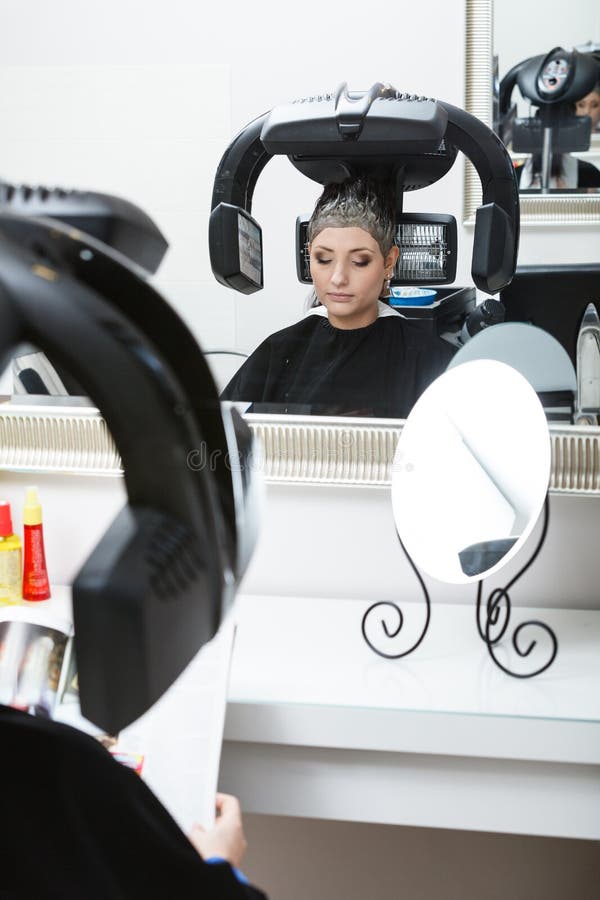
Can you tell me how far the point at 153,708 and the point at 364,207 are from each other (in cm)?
65

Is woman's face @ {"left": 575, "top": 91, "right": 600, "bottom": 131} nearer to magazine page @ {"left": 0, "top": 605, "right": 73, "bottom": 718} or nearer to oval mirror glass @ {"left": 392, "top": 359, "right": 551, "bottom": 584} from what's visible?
oval mirror glass @ {"left": 392, "top": 359, "right": 551, "bottom": 584}

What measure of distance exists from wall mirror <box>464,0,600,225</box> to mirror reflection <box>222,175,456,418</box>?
0.13m

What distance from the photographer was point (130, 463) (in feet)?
0.94

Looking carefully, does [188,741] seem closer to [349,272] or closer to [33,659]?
[33,659]

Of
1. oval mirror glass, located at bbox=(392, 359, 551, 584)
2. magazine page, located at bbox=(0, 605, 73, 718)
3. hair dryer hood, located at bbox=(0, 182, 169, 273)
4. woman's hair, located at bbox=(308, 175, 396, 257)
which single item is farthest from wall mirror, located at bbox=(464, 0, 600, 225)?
hair dryer hood, located at bbox=(0, 182, 169, 273)

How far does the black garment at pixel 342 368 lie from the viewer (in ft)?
3.87

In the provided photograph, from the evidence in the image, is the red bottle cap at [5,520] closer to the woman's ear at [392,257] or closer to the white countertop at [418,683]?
the white countertop at [418,683]

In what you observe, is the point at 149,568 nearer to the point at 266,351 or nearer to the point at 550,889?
the point at 266,351

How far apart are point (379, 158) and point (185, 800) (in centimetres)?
75

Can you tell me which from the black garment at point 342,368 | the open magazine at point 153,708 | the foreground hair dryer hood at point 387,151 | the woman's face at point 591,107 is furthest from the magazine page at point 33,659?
the woman's face at point 591,107

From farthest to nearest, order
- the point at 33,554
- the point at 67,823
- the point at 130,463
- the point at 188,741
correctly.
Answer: the point at 33,554
the point at 188,741
the point at 67,823
the point at 130,463

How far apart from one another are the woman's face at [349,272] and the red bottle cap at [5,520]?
0.52 metres

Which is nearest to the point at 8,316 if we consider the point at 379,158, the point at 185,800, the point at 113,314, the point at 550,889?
the point at 113,314

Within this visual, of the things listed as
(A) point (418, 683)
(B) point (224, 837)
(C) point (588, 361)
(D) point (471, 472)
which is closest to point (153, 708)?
(B) point (224, 837)
